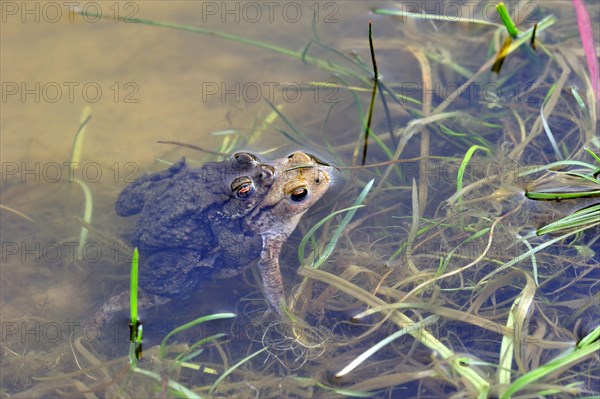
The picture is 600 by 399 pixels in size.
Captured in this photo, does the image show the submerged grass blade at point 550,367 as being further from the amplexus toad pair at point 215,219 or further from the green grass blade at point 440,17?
the green grass blade at point 440,17

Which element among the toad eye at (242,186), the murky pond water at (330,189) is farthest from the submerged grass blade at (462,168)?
the toad eye at (242,186)

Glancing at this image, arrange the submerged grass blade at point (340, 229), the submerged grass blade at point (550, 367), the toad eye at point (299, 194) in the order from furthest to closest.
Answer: the toad eye at point (299, 194) < the submerged grass blade at point (340, 229) < the submerged grass blade at point (550, 367)

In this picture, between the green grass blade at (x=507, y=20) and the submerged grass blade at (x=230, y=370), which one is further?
the green grass blade at (x=507, y=20)

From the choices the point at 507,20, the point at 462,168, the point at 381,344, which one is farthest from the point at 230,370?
the point at 507,20

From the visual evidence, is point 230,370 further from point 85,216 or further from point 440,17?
point 440,17

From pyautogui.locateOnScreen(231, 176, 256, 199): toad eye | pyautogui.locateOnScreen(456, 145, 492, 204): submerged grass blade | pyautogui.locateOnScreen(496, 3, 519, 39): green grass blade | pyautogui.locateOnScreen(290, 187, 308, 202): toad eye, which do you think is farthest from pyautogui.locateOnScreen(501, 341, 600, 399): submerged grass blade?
pyautogui.locateOnScreen(496, 3, 519, 39): green grass blade

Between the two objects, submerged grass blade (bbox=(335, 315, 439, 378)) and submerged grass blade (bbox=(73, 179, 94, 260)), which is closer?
submerged grass blade (bbox=(335, 315, 439, 378))

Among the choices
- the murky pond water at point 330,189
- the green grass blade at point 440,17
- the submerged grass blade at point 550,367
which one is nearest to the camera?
the submerged grass blade at point 550,367

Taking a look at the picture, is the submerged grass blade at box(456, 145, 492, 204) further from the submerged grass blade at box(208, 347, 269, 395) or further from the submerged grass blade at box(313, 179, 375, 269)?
the submerged grass blade at box(208, 347, 269, 395)
